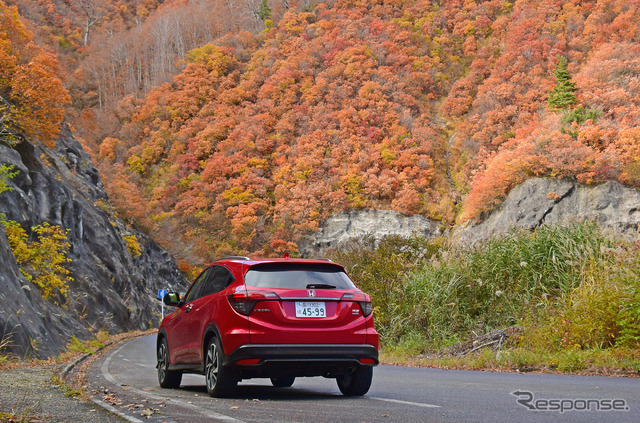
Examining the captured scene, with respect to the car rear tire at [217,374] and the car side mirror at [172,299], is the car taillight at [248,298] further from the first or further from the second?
the car side mirror at [172,299]

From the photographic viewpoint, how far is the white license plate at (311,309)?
7.15 meters

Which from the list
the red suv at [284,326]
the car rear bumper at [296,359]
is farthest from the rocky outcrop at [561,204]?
the car rear bumper at [296,359]

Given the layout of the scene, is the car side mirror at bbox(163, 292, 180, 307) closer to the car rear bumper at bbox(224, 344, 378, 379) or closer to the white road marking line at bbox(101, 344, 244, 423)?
the white road marking line at bbox(101, 344, 244, 423)

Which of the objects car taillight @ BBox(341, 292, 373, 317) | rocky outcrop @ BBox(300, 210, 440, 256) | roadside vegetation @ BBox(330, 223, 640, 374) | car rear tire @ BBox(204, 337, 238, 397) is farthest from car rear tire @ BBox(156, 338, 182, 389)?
rocky outcrop @ BBox(300, 210, 440, 256)

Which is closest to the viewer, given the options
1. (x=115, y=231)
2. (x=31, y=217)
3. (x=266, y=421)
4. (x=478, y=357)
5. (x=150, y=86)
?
(x=266, y=421)

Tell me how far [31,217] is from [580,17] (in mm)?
68905

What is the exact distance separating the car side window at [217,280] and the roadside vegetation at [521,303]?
5528mm

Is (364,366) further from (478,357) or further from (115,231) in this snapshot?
(115,231)

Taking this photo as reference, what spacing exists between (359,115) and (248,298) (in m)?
68.6

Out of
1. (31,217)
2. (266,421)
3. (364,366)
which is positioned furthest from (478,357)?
(31,217)

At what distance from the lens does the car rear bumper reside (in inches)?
272

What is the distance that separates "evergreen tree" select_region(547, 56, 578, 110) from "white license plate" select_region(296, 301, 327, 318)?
5644 centimetres

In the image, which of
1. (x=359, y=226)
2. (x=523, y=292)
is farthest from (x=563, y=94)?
(x=523, y=292)

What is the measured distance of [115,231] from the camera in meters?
38.8
